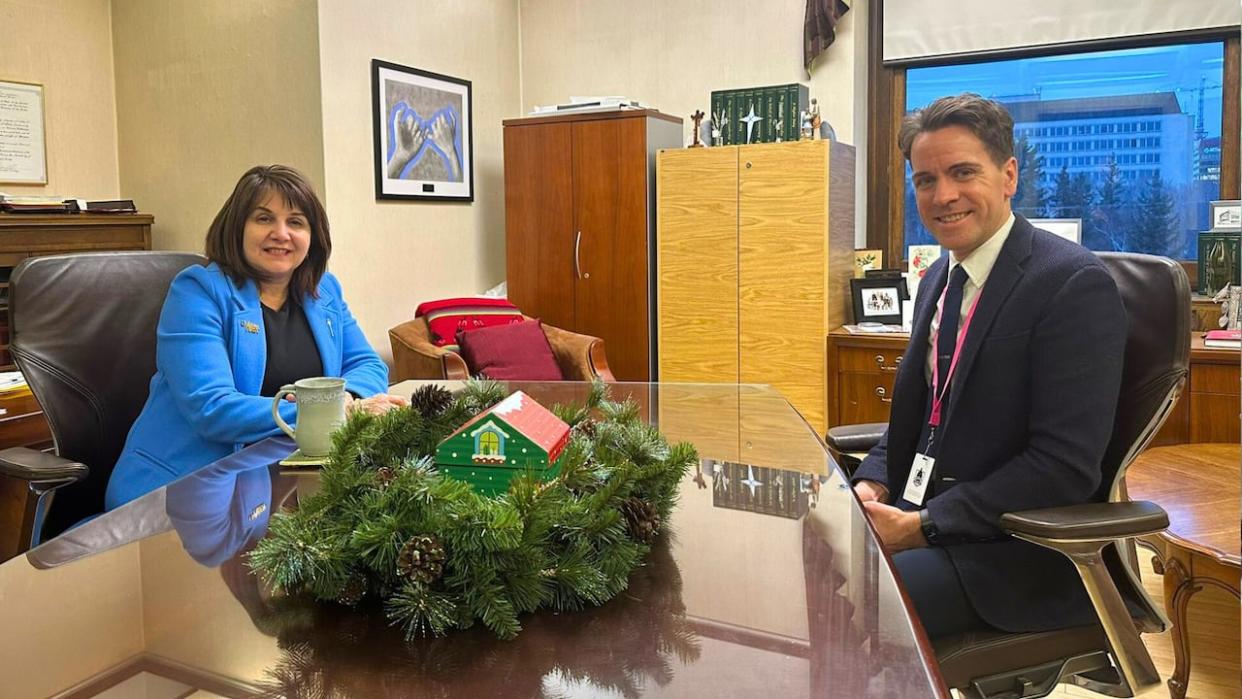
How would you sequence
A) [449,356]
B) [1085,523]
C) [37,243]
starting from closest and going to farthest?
1. [1085,523]
2. [37,243]
3. [449,356]

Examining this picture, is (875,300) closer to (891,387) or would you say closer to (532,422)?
(891,387)

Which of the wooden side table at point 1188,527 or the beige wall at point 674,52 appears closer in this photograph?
the wooden side table at point 1188,527

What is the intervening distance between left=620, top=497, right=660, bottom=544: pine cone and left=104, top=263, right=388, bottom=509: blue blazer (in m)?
1.24

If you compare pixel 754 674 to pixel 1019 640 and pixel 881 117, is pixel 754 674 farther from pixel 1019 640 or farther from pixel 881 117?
pixel 881 117

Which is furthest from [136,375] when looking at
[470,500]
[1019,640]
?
[1019,640]

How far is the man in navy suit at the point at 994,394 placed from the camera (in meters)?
1.77

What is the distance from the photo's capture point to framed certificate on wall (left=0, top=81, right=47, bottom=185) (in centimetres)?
431

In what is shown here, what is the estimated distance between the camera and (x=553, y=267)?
5340mm

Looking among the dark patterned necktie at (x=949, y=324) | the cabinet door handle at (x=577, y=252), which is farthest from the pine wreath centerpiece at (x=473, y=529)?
the cabinet door handle at (x=577, y=252)

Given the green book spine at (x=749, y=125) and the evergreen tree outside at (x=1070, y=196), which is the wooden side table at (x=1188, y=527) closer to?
the evergreen tree outside at (x=1070, y=196)

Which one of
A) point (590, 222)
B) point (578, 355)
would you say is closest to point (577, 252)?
point (590, 222)

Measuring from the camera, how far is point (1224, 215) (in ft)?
15.1

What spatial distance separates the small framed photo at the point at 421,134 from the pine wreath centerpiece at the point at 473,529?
3.84 m

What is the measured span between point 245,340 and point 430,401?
3.37ft
